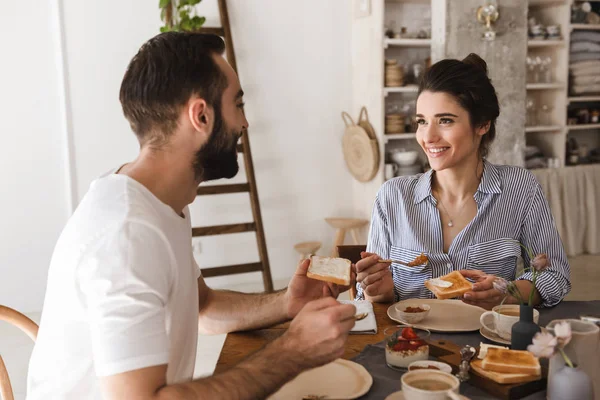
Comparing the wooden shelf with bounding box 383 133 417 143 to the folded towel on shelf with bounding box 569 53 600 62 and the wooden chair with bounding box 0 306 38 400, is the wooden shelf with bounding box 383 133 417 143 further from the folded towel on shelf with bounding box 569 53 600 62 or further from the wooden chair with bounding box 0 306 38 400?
the wooden chair with bounding box 0 306 38 400

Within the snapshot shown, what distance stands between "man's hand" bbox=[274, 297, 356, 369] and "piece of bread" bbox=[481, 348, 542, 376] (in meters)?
0.30

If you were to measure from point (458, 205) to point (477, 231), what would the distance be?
125 mm

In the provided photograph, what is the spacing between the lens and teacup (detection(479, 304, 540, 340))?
139cm

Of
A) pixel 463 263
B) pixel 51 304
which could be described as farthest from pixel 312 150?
pixel 51 304

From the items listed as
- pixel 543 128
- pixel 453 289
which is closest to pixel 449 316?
pixel 453 289

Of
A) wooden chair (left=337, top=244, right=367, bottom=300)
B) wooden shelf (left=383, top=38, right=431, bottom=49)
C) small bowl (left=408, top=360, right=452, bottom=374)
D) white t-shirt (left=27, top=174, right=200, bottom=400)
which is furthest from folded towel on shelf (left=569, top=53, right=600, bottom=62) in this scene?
white t-shirt (left=27, top=174, right=200, bottom=400)

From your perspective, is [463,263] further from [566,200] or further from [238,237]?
[566,200]

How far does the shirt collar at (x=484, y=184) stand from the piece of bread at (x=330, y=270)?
0.62 m

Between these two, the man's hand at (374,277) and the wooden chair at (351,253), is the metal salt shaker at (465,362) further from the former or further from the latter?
the wooden chair at (351,253)

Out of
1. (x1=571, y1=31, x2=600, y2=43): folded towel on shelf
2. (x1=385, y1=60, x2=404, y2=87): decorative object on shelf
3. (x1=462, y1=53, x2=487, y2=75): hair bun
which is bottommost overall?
(x1=462, y1=53, x2=487, y2=75): hair bun

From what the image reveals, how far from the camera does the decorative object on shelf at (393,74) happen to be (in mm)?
4266

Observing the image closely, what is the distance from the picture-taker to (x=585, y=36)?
4.93 meters

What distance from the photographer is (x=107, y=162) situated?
4.23 metres

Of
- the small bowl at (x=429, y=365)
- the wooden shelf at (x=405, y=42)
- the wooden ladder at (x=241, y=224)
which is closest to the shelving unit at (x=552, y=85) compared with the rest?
the wooden shelf at (x=405, y=42)
